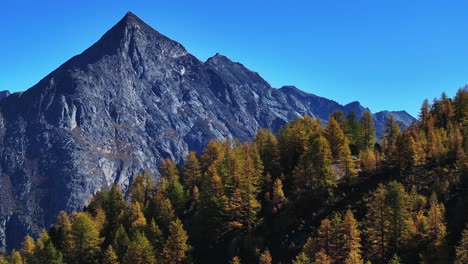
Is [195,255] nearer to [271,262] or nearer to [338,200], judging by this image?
[271,262]

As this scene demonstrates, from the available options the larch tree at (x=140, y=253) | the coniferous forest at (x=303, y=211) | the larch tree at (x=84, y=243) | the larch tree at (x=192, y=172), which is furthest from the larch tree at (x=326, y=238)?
the larch tree at (x=84, y=243)

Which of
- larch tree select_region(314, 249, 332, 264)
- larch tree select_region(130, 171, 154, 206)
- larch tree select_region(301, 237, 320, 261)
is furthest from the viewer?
larch tree select_region(130, 171, 154, 206)

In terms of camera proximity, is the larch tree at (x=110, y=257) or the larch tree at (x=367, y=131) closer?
the larch tree at (x=110, y=257)

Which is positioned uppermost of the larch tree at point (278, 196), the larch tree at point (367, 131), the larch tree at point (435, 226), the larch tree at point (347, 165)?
the larch tree at point (367, 131)

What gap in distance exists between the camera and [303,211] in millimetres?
75562

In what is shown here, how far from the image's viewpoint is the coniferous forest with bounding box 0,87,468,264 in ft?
196

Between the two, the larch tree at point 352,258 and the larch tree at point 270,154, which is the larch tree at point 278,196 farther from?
the larch tree at point 352,258

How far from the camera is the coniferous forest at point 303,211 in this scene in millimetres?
59688

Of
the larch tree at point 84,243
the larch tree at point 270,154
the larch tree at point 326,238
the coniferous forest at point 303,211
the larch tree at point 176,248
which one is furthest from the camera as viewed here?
the larch tree at point 270,154

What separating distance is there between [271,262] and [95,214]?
4664 centimetres

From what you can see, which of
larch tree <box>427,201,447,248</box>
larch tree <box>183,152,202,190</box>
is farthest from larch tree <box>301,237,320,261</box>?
larch tree <box>183,152,202,190</box>

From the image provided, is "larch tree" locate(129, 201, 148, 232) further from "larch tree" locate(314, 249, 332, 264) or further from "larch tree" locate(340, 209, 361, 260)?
"larch tree" locate(340, 209, 361, 260)

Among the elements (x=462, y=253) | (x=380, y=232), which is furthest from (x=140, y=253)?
(x=462, y=253)

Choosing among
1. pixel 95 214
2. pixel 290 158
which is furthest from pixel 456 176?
pixel 95 214
